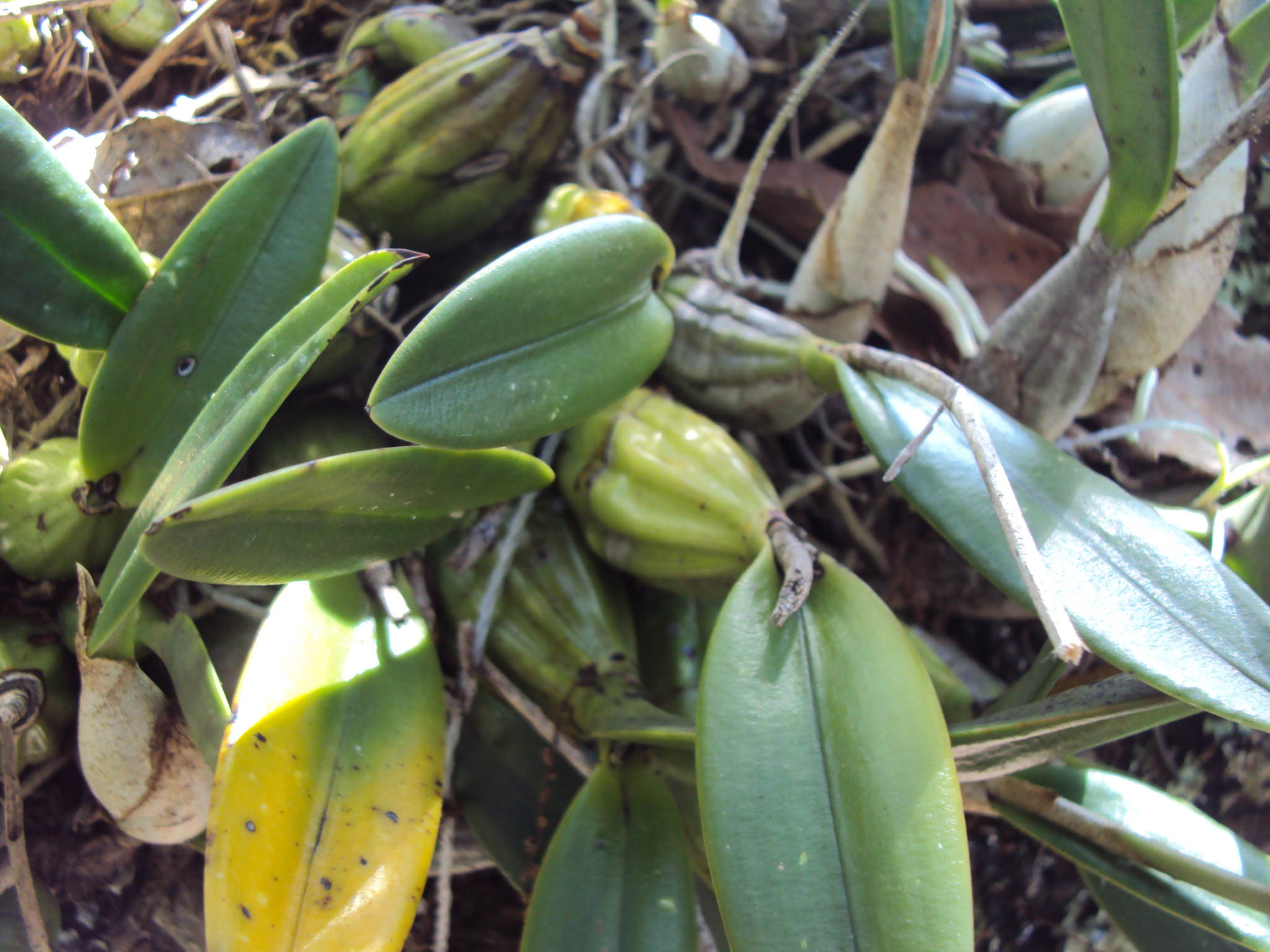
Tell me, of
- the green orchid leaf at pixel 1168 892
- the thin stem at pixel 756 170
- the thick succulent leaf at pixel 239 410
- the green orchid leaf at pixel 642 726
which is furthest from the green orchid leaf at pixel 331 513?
the green orchid leaf at pixel 1168 892

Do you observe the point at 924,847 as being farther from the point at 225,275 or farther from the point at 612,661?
the point at 225,275

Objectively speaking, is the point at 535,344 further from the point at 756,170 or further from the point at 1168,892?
the point at 1168,892

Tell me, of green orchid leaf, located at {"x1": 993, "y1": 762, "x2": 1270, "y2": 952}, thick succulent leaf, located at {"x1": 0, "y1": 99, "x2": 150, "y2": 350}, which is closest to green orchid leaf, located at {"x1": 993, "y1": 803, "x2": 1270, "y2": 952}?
green orchid leaf, located at {"x1": 993, "y1": 762, "x2": 1270, "y2": 952}

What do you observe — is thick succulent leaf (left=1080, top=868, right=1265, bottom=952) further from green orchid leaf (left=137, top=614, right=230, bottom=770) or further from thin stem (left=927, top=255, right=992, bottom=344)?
green orchid leaf (left=137, top=614, right=230, bottom=770)

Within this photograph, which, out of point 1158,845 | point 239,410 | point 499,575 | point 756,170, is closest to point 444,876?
point 499,575

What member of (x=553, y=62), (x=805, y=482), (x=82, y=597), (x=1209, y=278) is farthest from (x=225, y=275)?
(x=1209, y=278)
